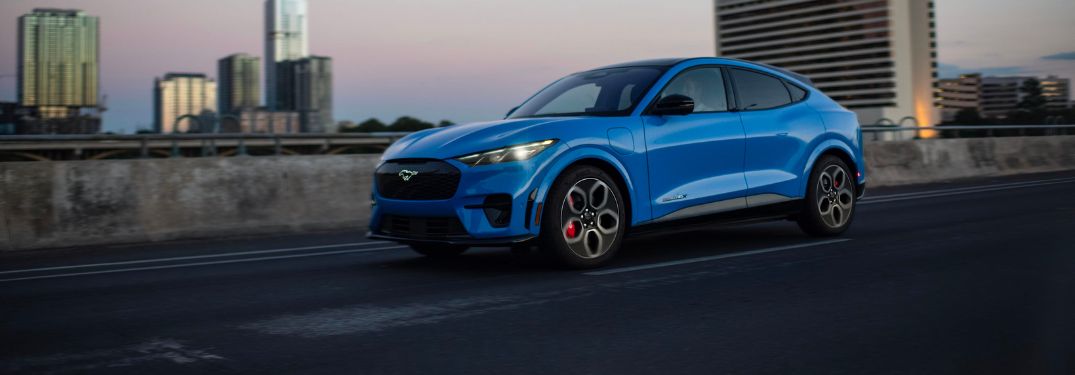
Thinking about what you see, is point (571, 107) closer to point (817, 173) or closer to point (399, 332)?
point (817, 173)

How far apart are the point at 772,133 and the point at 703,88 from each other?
2.47 ft

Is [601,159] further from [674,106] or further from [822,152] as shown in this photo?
[822,152]

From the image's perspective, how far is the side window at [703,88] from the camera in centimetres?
761

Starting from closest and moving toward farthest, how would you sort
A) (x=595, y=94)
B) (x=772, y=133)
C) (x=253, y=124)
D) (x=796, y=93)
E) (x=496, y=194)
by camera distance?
(x=496, y=194)
(x=595, y=94)
(x=772, y=133)
(x=796, y=93)
(x=253, y=124)

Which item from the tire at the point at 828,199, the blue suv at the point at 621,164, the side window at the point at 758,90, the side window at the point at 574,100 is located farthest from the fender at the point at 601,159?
the tire at the point at 828,199

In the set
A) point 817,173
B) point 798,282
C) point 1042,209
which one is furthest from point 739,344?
point 1042,209

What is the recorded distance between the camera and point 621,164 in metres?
6.91

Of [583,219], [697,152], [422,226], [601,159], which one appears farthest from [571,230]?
[697,152]

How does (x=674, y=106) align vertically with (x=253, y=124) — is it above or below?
below

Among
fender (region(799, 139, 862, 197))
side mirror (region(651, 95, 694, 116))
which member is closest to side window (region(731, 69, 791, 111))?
fender (region(799, 139, 862, 197))

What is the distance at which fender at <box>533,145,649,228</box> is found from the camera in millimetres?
6500

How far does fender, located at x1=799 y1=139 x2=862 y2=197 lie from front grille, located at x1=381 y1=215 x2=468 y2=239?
3365mm

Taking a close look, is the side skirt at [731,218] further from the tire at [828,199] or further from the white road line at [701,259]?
the white road line at [701,259]

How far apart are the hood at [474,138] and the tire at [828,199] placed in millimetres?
2713
